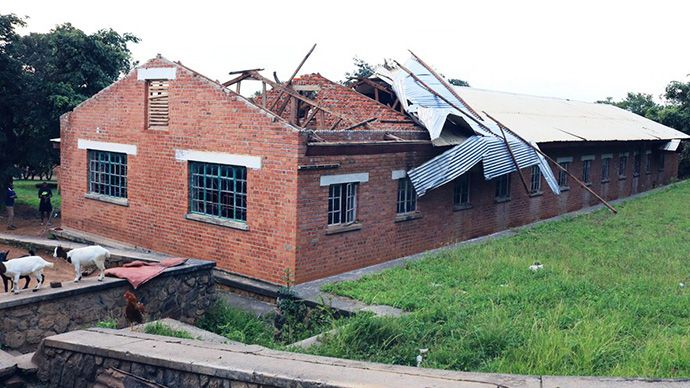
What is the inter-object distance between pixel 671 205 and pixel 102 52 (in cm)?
2206

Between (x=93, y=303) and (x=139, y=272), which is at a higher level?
(x=139, y=272)

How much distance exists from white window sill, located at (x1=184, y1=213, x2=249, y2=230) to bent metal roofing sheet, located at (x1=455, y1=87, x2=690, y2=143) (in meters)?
9.73

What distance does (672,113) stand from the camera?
129ft

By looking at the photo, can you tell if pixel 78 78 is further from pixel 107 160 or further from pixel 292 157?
pixel 292 157

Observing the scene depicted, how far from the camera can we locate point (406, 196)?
1427 cm

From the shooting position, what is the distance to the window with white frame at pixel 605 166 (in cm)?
2530

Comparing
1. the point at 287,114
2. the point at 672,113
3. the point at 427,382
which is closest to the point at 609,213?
the point at 287,114

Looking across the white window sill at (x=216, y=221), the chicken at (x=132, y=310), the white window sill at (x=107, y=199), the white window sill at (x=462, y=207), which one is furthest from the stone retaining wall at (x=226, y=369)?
the white window sill at (x=462, y=207)

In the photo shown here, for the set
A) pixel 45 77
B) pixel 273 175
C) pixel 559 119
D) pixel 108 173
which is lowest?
pixel 108 173

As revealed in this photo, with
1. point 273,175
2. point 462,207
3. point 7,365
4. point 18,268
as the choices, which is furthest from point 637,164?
point 7,365

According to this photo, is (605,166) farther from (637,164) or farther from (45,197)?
(45,197)

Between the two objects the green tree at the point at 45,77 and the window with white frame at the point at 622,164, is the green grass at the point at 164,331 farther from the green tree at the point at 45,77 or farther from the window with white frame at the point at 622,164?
the window with white frame at the point at 622,164

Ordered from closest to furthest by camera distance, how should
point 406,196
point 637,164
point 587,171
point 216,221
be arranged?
point 216,221, point 406,196, point 587,171, point 637,164

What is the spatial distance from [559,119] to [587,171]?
7.82 feet
